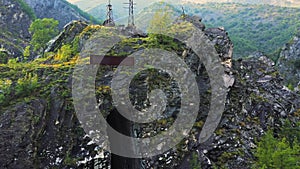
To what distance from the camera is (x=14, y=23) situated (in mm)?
71250

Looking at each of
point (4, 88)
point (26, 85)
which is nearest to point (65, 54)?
point (26, 85)

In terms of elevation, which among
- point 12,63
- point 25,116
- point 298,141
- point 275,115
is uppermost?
point 12,63

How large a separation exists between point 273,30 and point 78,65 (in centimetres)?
15438

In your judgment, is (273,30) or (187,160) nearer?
(187,160)

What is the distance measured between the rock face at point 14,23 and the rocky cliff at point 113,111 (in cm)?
3711

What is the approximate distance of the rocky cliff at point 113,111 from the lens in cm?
2042

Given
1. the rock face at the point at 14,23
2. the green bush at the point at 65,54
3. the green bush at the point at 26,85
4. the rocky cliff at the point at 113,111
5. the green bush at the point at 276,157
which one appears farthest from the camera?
the rock face at the point at 14,23

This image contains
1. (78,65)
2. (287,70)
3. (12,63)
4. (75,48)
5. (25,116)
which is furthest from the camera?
(287,70)

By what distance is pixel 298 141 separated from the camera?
88.0 feet

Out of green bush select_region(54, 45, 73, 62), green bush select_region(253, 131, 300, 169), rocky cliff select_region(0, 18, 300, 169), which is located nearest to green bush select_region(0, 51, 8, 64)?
rocky cliff select_region(0, 18, 300, 169)

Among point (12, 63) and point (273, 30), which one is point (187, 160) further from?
point (273, 30)

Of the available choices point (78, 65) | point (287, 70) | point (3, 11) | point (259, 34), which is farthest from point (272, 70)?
point (259, 34)

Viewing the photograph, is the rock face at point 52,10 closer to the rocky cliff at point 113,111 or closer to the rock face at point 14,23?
the rock face at point 14,23

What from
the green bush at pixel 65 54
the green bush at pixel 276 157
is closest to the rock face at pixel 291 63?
the green bush at pixel 276 157
